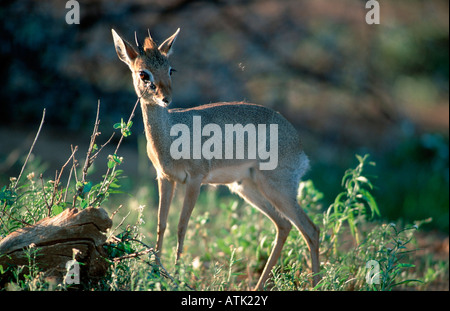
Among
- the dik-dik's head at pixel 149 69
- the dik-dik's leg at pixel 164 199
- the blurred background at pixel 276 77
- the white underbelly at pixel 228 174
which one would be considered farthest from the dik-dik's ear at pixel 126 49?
the blurred background at pixel 276 77

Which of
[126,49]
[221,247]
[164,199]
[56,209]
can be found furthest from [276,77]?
[56,209]

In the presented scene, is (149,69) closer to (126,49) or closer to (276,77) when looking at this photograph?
(126,49)

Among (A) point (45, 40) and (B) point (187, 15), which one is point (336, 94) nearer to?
(B) point (187, 15)

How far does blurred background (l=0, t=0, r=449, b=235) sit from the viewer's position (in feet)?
29.3

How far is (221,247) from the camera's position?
548 centimetres

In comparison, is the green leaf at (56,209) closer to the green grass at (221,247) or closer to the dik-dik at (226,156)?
the green grass at (221,247)

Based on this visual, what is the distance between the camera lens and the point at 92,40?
994 centimetres

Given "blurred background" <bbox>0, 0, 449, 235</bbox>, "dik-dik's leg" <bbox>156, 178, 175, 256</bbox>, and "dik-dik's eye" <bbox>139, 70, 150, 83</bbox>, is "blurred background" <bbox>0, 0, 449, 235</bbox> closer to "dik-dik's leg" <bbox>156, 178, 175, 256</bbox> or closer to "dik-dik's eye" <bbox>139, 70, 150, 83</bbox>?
"dik-dik's leg" <bbox>156, 178, 175, 256</bbox>

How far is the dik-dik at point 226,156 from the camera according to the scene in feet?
15.6

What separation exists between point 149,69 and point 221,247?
194 cm

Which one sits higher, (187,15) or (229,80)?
(187,15)

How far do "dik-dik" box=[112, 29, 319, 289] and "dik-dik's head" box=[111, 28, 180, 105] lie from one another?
1 centimetres
